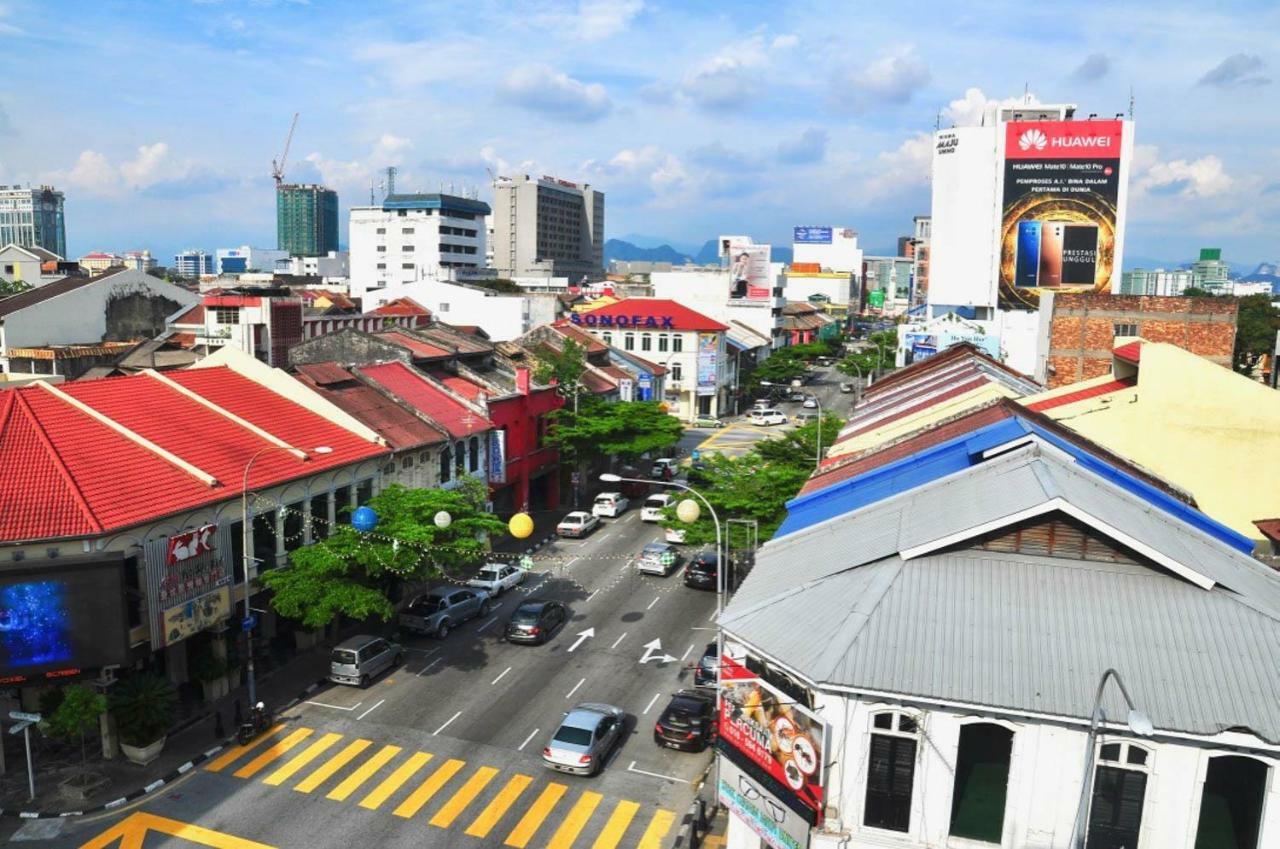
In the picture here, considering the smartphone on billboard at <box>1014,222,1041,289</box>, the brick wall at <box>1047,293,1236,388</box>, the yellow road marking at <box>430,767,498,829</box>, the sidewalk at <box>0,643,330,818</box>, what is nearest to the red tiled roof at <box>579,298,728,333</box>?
the brick wall at <box>1047,293,1236,388</box>

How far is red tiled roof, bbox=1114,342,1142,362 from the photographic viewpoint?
40.5m

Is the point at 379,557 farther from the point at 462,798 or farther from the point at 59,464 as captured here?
the point at 59,464

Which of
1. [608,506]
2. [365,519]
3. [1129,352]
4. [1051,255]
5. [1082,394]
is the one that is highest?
[1051,255]

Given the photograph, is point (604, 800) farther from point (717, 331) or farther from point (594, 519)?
point (717, 331)

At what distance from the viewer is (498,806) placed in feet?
86.7

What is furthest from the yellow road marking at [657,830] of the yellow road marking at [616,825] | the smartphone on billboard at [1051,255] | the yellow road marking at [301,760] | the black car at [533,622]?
the smartphone on billboard at [1051,255]

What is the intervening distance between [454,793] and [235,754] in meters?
7.46

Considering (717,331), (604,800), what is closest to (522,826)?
(604,800)

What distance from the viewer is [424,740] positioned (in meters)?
30.1

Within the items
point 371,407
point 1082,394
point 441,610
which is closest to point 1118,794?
point 441,610

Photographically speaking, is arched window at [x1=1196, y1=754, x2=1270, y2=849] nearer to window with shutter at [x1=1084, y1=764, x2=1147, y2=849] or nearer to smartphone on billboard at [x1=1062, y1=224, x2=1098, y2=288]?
window with shutter at [x1=1084, y1=764, x2=1147, y2=849]

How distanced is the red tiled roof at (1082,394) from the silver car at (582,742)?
914 inches

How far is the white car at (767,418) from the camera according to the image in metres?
95.4

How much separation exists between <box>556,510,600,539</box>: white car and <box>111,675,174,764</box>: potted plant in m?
27.5
